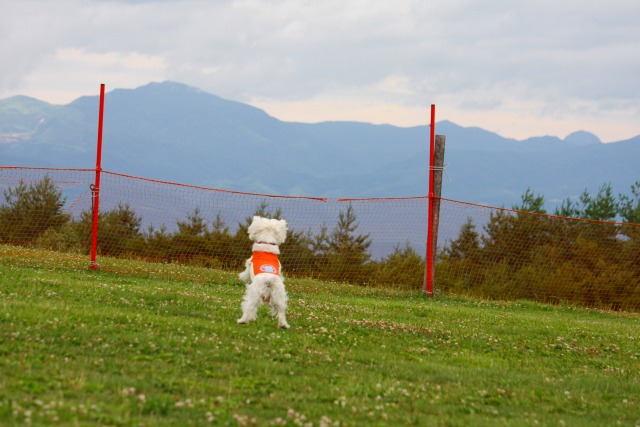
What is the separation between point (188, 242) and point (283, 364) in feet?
72.5

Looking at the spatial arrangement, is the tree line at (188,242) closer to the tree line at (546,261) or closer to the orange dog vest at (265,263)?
the tree line at (546,261)

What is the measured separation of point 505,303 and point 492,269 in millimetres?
10765

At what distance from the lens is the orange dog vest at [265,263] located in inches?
460

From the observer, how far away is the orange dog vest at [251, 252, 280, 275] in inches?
460

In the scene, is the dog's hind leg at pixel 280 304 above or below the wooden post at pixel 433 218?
below

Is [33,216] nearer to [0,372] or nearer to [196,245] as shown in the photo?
[196,245]

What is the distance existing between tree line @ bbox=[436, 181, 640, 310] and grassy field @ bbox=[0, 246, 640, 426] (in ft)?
46.3

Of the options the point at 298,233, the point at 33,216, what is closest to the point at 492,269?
the point at 298,233

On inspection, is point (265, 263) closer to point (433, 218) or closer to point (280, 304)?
point (280, 304)

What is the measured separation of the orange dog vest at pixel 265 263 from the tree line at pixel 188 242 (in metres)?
13.7

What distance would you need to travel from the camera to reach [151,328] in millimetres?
10250

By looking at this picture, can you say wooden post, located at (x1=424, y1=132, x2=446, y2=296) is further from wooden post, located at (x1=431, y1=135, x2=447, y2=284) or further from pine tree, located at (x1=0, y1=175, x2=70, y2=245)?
pine tree, located at (x1=0, y1=175, x2=70, y2=245)

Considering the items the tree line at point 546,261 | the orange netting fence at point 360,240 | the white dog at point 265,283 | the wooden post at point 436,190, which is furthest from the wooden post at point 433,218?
the white dog at point 265,283

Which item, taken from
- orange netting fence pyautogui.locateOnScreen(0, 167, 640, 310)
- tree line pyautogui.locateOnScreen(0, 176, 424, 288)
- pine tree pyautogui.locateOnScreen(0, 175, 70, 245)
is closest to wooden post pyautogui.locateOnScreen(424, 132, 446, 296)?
orange netting fence pyautogui.locateOnScreen(0, 167, 640, 310)
